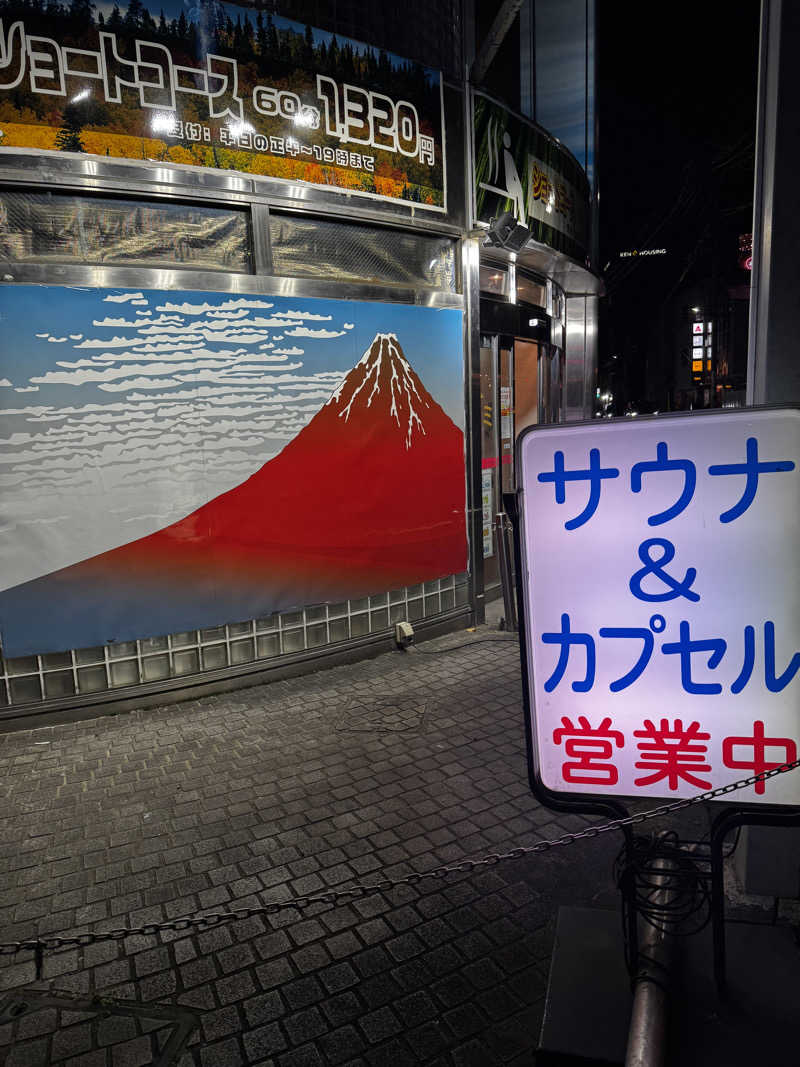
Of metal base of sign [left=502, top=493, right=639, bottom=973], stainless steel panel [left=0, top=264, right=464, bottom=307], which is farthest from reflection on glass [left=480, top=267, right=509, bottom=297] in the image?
metal base of sign [left=502, top=493, right=639, bottom=973]

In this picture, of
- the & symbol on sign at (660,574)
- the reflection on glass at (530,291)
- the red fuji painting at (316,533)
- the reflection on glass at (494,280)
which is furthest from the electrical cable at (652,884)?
the reflection on glass at (530,291)

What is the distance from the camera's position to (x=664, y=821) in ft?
14.2

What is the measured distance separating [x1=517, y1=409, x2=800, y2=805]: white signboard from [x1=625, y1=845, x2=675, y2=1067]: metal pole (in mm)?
616

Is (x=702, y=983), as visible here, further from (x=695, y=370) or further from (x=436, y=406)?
(x=695, y=370)

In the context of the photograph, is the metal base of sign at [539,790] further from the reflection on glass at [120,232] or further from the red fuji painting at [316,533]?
the reflection on glass at [120,232]

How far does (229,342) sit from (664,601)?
201 inches

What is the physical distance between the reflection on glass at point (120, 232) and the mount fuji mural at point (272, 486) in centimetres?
46

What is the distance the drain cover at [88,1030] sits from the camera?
107 inches

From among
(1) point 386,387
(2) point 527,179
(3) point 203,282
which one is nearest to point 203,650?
(1) point 386,387

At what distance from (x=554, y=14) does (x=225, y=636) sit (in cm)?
1432

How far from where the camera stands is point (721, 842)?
242 centimetres

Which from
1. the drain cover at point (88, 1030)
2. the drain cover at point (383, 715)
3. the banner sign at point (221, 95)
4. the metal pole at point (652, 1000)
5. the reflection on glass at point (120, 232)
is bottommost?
the drain cover at point (383, 715)

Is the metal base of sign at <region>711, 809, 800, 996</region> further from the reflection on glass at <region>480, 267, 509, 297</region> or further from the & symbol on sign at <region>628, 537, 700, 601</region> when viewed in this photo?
the reflection on glass at <region>480, 267, 509, 297</region>

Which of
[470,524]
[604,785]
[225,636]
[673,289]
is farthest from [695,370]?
[604,785]
